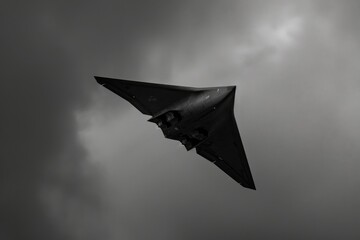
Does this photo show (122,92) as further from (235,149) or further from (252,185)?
(252,185)

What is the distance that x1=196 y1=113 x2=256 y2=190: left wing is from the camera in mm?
61156

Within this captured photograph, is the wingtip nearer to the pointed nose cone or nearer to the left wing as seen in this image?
the pointed nose cone

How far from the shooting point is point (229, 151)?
6494cm

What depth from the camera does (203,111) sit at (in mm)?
55625

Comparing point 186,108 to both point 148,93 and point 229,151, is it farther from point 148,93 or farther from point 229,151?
point 229,151

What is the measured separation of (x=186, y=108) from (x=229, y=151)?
493 inches

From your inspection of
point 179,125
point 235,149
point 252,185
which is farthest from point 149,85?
point 252,185

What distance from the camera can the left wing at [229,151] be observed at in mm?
61156

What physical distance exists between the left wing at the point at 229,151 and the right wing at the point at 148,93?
26.2 feet

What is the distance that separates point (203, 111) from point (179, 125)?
4247 mm

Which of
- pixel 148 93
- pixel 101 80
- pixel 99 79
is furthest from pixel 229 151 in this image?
pixel 99 79

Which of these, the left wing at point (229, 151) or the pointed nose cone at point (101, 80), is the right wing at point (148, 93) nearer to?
the pointed nose cone at point (101, 80)

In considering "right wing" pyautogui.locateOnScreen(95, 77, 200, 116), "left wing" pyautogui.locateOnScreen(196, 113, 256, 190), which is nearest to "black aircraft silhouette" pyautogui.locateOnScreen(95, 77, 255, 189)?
"right wing" pyautogui.locateOnScreen(95, 77, 200, 116)

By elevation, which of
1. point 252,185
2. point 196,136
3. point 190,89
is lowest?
point 252,185
